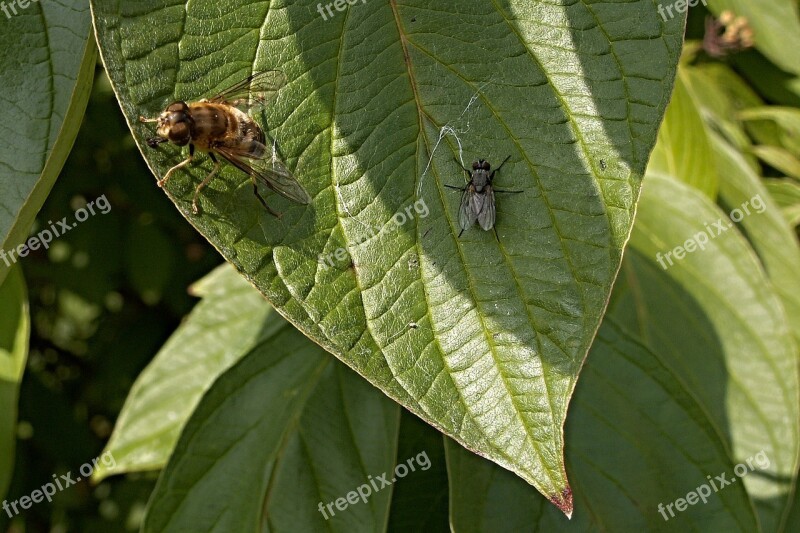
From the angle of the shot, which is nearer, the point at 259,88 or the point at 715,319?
the point at 259,88

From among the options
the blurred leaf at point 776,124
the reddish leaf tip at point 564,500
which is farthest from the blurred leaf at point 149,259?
the blurred leaf at point 776,124

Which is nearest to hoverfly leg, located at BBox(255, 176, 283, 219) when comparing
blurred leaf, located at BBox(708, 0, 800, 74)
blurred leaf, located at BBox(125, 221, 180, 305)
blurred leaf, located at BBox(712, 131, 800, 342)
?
blurred leaf, located at BBox(712, 131, 800, 342)

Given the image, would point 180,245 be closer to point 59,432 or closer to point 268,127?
point 59,432

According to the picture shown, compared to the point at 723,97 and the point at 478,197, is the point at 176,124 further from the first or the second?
the point at 723,97

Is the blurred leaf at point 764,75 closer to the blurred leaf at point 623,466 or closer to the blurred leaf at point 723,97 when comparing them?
the blurred leaf at point 723,97

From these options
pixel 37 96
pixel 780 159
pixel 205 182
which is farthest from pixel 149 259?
pixel 780 159

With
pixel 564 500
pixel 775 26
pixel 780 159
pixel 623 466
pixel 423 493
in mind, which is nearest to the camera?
Result: pixel 564 500

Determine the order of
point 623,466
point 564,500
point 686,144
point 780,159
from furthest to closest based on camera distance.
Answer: point 780,159 → point 686,144 → point 623,466 → point 564,500

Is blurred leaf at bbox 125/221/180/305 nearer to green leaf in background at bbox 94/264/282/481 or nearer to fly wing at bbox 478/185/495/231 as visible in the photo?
green leaf in background at bbox 94/264/282/481
